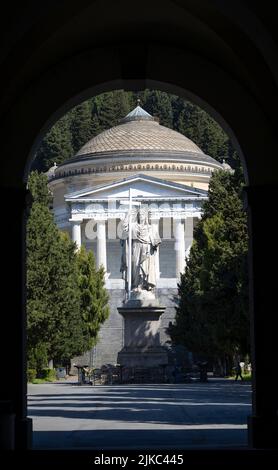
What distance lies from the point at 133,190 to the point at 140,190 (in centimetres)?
69

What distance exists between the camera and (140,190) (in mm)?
104500

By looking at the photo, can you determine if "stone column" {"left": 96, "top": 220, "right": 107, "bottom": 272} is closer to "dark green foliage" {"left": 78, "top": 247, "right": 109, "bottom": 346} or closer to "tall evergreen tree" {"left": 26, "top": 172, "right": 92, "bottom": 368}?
"dark green foliage" {"left": 78, "top": 247, "right": 109, "bottom": 346}

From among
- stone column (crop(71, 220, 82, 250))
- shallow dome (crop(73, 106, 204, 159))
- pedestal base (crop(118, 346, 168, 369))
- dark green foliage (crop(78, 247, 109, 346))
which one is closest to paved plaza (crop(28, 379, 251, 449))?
pedestal base (crop(118, 346, 168, 369))

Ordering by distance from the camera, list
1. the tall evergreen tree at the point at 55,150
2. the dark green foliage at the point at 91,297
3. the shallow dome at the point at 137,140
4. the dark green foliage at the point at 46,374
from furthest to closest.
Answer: the tall evergreen tree at the point at 55,150
the shallow dome at the point at 137,140
the dark green foliage at the point at 91,297
the dark green foliage at the point at 46,374

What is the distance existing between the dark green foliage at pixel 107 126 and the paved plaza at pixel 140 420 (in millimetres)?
96710

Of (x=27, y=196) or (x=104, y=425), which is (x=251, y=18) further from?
(x=104, y=425)

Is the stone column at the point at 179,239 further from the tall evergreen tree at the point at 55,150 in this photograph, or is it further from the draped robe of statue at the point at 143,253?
the draped robe of statue at the point at 143,253

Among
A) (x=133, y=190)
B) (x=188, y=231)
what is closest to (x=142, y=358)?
(x=133, y=190)

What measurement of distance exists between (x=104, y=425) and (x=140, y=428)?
1.00 metres

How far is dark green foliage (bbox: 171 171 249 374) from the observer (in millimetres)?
43719

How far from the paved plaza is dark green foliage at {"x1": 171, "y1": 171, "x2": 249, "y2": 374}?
6306 mm

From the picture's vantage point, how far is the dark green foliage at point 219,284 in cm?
4372

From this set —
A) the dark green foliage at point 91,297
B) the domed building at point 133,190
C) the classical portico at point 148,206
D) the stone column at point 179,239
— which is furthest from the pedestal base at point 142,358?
the stone column at point 179,239
